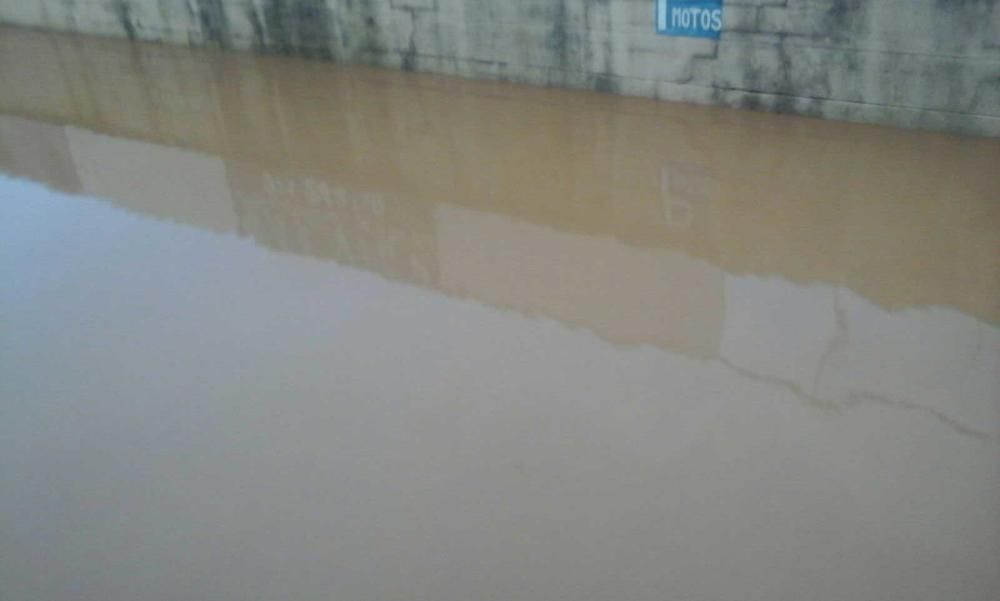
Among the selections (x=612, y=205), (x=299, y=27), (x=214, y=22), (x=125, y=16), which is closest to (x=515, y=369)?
(x=612, y=205)

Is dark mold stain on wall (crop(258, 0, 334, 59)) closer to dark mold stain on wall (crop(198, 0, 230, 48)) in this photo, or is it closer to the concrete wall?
the concrete wall

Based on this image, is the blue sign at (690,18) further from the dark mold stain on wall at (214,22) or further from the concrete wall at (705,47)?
the dark mold stain on wall at (214,22)

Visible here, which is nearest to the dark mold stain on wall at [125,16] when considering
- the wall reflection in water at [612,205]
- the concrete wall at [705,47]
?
the concrete wall at [705,47]

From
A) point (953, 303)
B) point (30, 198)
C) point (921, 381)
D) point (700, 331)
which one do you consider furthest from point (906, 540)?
point (30, 198)

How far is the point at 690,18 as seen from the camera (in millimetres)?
3967

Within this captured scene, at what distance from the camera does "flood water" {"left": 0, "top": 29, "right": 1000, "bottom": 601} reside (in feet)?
5.25

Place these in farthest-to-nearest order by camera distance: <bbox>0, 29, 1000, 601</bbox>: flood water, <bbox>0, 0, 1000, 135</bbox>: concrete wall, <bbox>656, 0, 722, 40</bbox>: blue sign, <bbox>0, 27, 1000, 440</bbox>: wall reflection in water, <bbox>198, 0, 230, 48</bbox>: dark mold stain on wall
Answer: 1. <bbox>198, 0, 230, 48</bbox>: dark mold stain on wall
2. <bbox>656, 0, 722, 40</bbox>: blue sign
3. <bbox>0, 0, 1000, 135</bbox>: concrete wall
4. <bbox>0, 27, 1000, 440</bbox>: wall reflection in water
5. <bbox>0, 29, 1000, 601</bbox>: flood water

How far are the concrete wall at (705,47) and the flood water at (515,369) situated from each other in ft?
0.60

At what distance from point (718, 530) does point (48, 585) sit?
55.0 inches

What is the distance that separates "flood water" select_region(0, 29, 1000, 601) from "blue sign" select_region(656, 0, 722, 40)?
433mm

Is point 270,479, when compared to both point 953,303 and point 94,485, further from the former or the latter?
point 953,303

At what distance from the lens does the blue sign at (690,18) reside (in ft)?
12.7

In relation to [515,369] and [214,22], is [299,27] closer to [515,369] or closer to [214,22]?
[214,22]

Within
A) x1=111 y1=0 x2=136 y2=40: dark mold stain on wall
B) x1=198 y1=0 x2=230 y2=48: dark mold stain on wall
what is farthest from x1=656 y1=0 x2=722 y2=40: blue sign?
x1=111 y1=0 x2=136 y2=40: dark mold stain on wall
